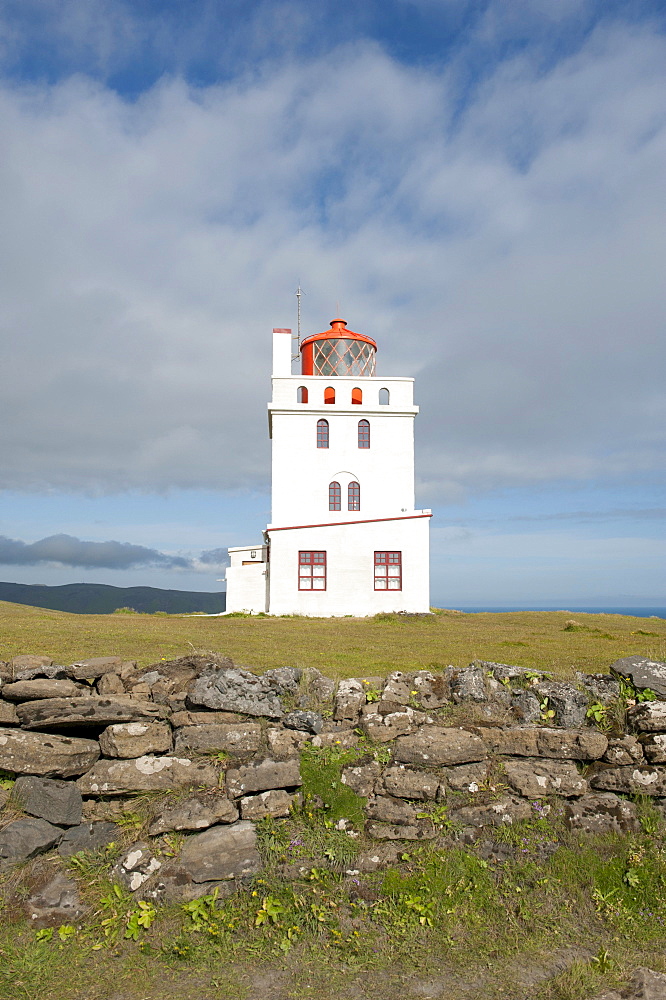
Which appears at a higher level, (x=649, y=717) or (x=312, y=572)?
(x=312, y=572)

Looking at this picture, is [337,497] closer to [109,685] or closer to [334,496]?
[334,496]

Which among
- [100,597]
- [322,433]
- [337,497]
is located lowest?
[100,597]

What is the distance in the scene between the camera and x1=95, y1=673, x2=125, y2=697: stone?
750 centimetres

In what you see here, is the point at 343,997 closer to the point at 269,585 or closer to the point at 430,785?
the point at 430,785

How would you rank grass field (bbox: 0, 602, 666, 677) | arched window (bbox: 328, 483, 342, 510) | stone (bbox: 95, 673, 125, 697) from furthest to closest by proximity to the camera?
arched window (bbox: 328, 483, 342, 510) < grass field (bbox: 0, 602, 666, 677) < stone (bbox: 95, 673, 125, 697)

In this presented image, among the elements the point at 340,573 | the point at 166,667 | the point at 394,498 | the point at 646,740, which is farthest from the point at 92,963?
the point at 394,498

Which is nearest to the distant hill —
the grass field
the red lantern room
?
the red lantern room

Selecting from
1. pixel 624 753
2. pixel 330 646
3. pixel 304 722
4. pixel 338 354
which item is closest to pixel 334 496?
pixel 338 354

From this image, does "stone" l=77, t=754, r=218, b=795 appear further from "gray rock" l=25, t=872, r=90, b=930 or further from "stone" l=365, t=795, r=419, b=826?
"stone" l=365, t=795, r=419, b=826

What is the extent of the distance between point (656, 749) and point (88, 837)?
20.7 feet

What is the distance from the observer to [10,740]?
671cm

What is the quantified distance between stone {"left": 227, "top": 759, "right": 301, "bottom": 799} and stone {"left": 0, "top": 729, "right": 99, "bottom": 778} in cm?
161

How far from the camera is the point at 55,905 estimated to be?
5.83 metres

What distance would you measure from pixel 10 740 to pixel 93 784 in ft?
3.50
